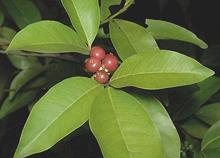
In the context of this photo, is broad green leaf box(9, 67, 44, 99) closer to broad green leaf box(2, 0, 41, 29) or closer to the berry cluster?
broad green leaf box(2, 0, 41, 29)

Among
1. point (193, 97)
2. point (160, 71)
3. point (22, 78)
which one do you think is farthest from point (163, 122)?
point (22, 78)

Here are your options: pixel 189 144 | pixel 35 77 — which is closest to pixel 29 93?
pixel 35 77

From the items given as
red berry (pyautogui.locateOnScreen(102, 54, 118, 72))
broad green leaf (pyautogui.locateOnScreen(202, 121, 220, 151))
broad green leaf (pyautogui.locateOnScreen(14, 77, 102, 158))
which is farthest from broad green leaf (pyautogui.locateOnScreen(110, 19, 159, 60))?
broad green leaf (pyautogui.locateOnScreen(202, 121, 220, 151))

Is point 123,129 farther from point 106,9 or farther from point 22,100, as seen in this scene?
point 22,100

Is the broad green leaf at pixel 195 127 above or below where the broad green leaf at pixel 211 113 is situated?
below

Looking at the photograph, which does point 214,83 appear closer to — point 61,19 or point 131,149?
point 61,19

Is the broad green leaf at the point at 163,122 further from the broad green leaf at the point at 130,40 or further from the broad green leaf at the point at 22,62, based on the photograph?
the broad green leaf at the point at 22,62

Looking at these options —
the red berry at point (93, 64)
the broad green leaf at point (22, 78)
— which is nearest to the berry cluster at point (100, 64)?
the red berry at point (93, 64)
